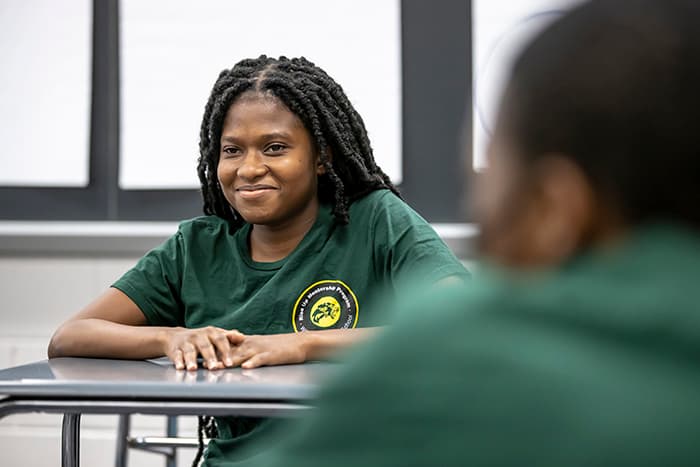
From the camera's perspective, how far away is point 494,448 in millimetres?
449

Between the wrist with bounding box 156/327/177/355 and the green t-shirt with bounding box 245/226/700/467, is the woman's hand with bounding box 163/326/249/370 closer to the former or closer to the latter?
the wrist with bounding box 156/327/177/355

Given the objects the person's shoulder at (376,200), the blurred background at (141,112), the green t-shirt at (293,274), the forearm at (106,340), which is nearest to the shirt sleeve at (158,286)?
the green t-shirt at (293,274)

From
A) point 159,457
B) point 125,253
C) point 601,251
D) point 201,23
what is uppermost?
point 201,23

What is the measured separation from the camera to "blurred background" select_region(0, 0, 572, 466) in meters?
3.13

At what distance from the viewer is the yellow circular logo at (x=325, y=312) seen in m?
1.83

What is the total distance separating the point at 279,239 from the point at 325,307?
0.19 m

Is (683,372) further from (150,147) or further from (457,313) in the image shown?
(150,147)

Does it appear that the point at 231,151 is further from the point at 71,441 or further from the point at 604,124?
the point at 604,124

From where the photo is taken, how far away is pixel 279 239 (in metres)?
1.97

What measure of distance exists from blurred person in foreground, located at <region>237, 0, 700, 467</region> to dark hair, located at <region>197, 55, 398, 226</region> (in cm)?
146

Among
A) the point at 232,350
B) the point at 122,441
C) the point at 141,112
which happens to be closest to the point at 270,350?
the point at 232,350

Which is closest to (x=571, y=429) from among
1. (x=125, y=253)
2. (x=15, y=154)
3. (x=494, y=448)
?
(x=494, y=448)

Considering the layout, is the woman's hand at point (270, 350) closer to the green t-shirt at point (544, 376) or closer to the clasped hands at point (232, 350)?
the clasped hands at point (232, 350)

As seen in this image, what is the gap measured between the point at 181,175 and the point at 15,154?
0.56 m
